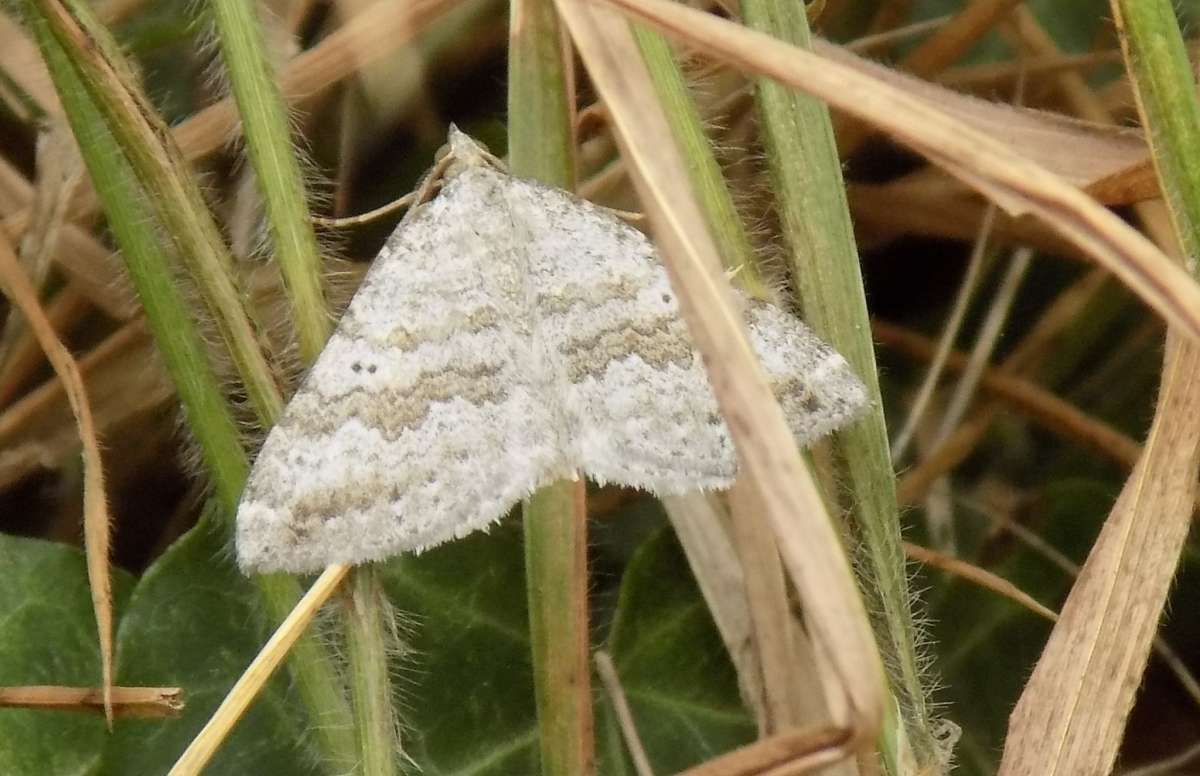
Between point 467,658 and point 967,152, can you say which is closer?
point 967,152

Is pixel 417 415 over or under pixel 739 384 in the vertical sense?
over

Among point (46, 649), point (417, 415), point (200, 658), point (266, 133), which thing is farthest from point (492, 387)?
point (46, 649)

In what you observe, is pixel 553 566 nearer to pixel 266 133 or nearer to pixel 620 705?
pixel 620 705

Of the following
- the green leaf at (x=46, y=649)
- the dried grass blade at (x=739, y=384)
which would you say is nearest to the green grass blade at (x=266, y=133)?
the dried grass blade at (x=739, y=384)

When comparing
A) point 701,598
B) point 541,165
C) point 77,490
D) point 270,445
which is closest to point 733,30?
point 541,165

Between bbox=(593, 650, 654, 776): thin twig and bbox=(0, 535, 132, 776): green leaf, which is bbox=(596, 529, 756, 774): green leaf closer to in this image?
bbox=(593, 650, 654, 776): thin twig

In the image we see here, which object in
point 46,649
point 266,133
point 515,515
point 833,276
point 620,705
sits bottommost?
point 620,705

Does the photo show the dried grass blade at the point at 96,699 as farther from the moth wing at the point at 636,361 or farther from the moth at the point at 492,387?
the moth wing at the point at 636,361
